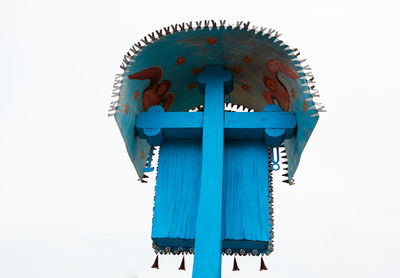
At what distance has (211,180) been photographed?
482cm

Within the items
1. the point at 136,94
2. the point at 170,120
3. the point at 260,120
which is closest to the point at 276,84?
the point at 260,120

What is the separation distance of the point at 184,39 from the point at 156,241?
2.36 metres

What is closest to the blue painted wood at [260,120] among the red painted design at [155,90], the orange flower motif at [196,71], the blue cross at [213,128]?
the blue cross at [213,128]

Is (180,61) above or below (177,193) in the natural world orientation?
above

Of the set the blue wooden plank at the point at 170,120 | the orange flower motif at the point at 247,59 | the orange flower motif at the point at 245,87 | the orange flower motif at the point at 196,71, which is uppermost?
the orange flower motif at the point at 247,59

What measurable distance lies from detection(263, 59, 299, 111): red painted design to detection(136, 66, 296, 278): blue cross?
0.61ft

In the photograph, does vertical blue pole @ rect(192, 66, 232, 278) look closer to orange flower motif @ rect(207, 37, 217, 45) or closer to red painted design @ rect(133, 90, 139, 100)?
orange flower motif @ rect(207, 37, 217, 45)

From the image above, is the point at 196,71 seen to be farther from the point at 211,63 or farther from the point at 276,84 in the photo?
the point at 276,84

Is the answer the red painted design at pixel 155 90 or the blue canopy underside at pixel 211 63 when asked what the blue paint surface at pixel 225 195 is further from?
the red painted design at pixel 155 90

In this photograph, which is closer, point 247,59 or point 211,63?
point 247,59

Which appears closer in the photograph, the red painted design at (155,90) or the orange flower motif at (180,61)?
the red painted design at (155,90)

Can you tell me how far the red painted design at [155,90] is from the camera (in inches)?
209

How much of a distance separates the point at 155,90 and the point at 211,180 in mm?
1518

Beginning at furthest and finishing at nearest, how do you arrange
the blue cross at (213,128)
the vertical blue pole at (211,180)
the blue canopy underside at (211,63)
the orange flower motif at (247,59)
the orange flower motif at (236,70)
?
1. the orange flower motif at (236,70)
2. the orange flower motif at (247,59)
3. the blue canopy underside at (211,63)
4. the blue cross at (213,128)
5. the vertical blue pole at (211,180)
